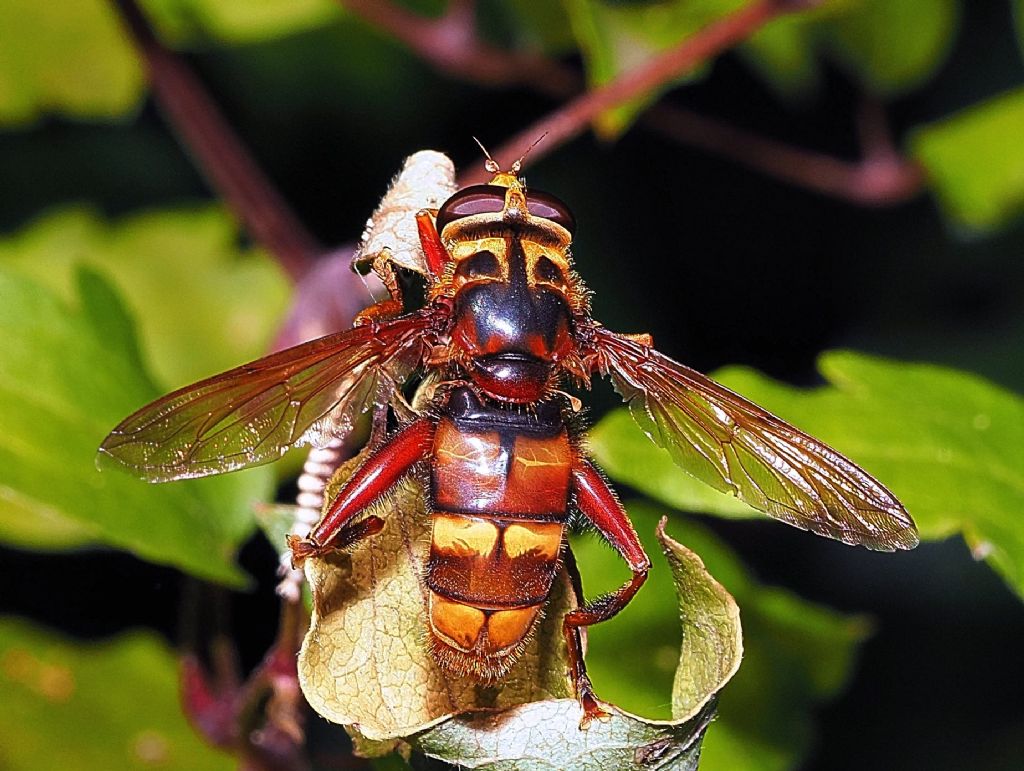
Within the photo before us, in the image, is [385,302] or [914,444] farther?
[914,444]

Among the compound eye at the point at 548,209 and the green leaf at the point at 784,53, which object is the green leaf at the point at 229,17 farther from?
the compound eye at the point at 548,209

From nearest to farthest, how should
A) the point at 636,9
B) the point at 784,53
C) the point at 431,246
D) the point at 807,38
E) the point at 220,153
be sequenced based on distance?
the point at 431,246, the point at 636,9, the point at 220,153, the point at 784,53, the point at 807,38

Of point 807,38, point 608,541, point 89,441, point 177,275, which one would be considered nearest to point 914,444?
point 608,541

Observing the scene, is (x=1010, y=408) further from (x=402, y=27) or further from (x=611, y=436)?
(x=402, y=27)

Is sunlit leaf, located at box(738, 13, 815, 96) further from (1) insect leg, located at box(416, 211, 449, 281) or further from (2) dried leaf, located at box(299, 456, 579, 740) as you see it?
(2) dried leaf, located at box(299, 456, 579, 740)

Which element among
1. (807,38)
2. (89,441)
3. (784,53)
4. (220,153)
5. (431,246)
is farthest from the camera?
(807,38)

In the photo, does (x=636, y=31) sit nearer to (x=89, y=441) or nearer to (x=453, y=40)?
(x=453, y=40)

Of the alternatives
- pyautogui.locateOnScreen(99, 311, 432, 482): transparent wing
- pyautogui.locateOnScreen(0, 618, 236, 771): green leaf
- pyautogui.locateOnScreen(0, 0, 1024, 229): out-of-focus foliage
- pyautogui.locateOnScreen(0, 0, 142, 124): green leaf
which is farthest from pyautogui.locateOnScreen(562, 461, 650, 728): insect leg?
pyautogui.locateOnScreen(0, 0, 142, 124): green leaf
